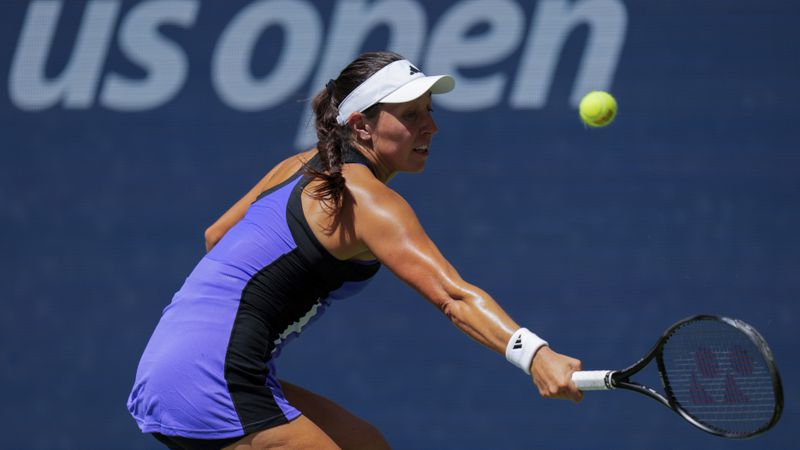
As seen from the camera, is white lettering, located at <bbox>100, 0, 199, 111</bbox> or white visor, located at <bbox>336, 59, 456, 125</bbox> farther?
white lettering, located at <bbox>100, 0, 199, 111</bbox>

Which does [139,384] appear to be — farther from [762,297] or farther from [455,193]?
[762,297]

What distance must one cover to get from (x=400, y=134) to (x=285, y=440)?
0.82 metres

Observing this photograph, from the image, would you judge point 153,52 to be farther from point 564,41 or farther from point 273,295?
point 273,295

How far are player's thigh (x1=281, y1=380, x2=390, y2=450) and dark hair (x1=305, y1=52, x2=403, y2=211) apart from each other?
66 centimetres

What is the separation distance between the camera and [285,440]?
2725 mm

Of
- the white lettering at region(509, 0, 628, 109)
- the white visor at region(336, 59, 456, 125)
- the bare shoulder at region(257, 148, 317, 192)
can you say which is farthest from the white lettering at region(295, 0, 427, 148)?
the white visor at region(336, 59, 456, 125)

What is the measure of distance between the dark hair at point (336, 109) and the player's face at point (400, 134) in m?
0.05

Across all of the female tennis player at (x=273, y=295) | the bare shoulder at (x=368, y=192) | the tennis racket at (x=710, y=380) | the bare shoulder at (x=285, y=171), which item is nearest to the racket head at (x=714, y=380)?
the tennis racket at (x=710, y=380)

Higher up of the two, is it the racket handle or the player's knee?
the racket handle

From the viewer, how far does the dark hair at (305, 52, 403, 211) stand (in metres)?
2.86

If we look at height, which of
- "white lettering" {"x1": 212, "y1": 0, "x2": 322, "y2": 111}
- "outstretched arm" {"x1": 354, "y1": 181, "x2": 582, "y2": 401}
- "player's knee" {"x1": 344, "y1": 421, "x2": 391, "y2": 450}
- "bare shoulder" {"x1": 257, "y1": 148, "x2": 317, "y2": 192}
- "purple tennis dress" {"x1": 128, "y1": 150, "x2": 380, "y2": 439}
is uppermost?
"white lettering" {"x1": 212, "y1": 0, "x2": 322, "y2": 111}

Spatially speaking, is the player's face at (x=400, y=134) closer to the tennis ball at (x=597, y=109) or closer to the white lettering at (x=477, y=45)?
the tennis ball at (x=597, y=109)

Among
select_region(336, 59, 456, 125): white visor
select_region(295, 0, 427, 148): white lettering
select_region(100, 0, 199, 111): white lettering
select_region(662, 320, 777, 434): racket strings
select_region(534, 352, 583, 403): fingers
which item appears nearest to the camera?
select_region(534, 352, 583, 403): fingers

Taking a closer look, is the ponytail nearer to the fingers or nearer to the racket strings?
the fingers
